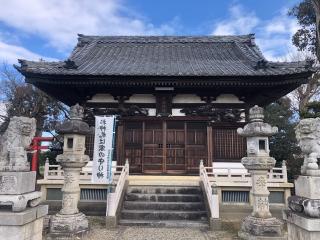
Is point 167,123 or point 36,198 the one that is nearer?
point 36,198

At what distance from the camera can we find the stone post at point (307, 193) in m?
4.41

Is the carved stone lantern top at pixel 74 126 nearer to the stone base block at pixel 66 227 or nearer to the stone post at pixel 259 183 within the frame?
the stone base block at pixel 66 227

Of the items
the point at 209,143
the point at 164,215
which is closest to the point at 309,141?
the point at 164,215

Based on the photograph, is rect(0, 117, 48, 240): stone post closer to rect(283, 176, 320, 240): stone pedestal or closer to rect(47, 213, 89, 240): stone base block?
rect(47, 213, 89, 240): stone base block

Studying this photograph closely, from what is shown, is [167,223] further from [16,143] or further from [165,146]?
[16,143]

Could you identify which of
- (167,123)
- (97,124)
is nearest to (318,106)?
(167,123)

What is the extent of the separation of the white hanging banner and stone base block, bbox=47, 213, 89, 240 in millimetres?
1567

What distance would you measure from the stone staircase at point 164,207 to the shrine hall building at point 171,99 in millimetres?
1898

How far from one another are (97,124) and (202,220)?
Result: 15.6 ft

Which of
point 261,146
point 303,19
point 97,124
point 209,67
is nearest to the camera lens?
point 261,146

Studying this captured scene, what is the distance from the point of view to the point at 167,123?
13.5 meters

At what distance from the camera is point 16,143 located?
5484 mm

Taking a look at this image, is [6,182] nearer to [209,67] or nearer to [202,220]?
[202,220]

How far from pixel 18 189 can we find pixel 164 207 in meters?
5.98
